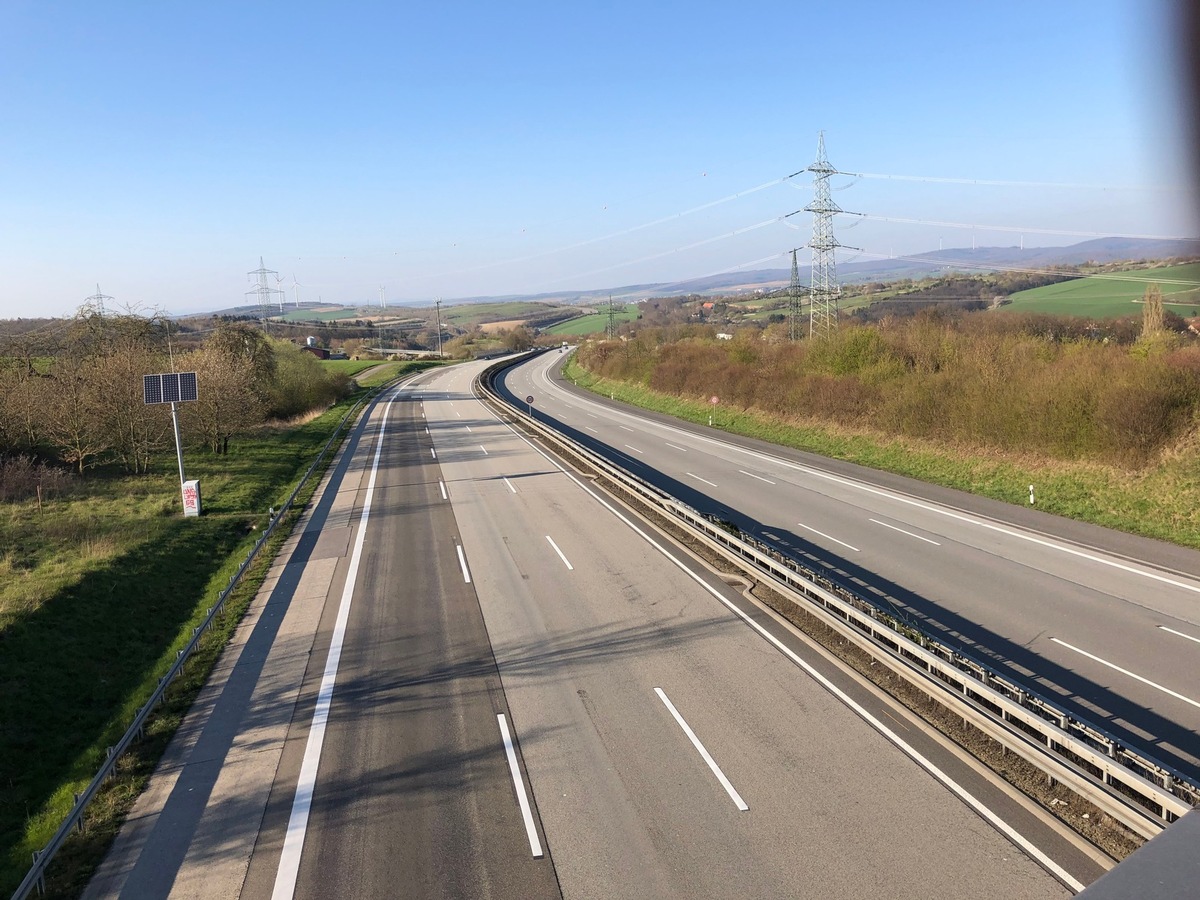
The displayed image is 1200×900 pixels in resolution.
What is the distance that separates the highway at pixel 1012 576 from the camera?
11242 mm

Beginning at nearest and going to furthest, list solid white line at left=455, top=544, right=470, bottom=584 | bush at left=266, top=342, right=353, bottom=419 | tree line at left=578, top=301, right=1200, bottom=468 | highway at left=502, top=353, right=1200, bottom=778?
highway at left=502, top=353, right=1200, bottom=778 < solid white line at left=455, top=544, right=470, bottom=584 < tree line at left=578, top=301, right=1200, bottom=468 < bush at left=266, top=342, right=353, bottom=419

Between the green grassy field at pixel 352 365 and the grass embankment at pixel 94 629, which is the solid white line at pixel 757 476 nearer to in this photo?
the grass embankment at pixel 94 629

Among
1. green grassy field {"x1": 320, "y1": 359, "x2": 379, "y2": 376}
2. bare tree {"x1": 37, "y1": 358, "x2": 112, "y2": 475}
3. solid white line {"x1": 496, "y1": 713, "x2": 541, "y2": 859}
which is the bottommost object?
solid white line {"x1": 496, "y1": 713, "x2": 541, "y2": 859}

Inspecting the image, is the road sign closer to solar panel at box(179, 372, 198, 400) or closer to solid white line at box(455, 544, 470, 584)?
solar panel at box(179, 372, 198, 400)

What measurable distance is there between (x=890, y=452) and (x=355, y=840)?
29506 millimetres

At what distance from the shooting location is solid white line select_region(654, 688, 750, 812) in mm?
8492

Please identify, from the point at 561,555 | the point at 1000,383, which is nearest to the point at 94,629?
the point at 561,555

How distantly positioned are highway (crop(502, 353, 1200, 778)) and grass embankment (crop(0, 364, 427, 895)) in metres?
13.2

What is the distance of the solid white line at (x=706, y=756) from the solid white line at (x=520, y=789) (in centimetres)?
230

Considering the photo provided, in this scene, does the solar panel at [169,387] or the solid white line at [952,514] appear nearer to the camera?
the solid white line at [952,514]

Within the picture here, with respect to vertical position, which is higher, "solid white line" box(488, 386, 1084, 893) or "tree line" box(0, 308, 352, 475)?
"tree line" box(0, 308, 352, 475)

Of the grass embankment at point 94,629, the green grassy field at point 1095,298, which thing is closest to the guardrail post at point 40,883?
the grass embankment at point 94,629

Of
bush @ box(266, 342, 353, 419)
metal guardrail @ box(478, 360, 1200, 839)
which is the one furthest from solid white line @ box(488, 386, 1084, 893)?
bush @ box(266, 342, 353, 419)

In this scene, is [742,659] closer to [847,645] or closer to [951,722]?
[847,645]
